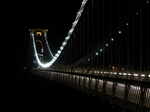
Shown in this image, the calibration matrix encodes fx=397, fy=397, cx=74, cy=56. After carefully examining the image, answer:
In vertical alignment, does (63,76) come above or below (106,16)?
below

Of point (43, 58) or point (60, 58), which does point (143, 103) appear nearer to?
point (60, 58)

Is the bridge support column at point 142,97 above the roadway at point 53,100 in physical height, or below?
above

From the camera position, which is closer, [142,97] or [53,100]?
[142,97]

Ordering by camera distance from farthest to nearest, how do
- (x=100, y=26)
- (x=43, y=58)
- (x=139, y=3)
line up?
(x=43, y=58), (x=100, y=26), (x=139, y=3)

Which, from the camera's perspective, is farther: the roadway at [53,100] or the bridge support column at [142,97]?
the roadway at [53,100]

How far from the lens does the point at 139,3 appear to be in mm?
18609

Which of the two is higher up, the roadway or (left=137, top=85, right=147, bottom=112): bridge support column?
(left=137, top=85, right=147, bottom=112): bridge support column

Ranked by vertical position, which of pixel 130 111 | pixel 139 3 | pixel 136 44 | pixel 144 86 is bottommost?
pixel 130 111

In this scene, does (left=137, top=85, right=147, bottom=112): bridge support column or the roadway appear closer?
(left=137, top=85, right=147, bottom=112): bridge support column

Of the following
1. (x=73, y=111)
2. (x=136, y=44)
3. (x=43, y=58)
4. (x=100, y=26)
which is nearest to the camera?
(x=136, y=44)

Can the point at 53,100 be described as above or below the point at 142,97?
below

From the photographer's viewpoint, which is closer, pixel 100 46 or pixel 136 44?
pixel 136 44

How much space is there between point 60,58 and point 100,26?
16.0 metres

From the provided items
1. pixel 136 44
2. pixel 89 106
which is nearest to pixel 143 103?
pixel 89 106
